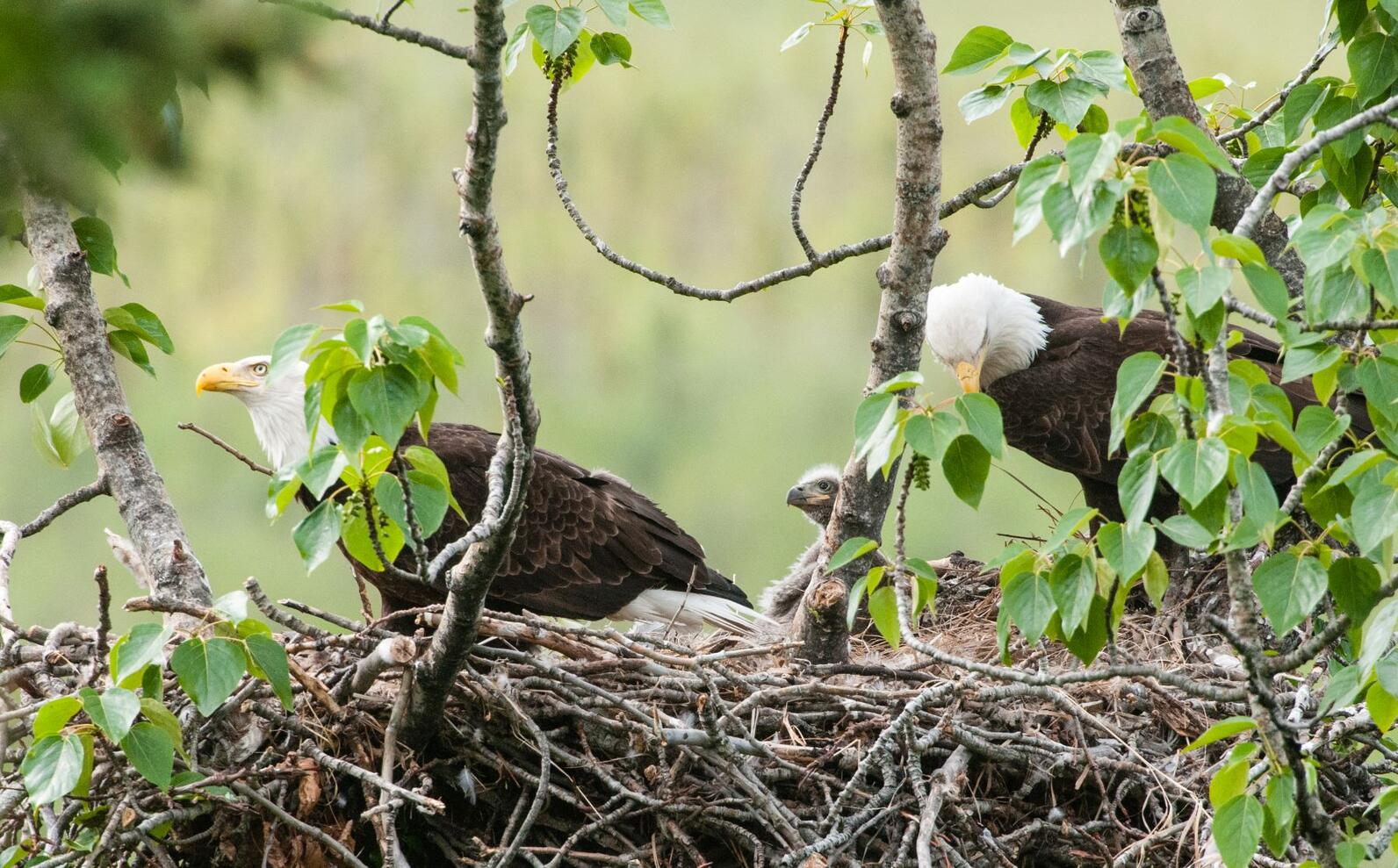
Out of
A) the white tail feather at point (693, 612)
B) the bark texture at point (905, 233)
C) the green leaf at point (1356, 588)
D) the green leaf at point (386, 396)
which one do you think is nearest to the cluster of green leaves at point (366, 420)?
the green leaf at point (386, 396)

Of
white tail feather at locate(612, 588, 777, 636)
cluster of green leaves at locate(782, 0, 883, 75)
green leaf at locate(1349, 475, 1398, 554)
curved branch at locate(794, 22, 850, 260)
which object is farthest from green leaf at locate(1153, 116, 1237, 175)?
white tail feather at locate(612, 588, 777, 636)

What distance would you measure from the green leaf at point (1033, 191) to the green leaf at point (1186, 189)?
114mm

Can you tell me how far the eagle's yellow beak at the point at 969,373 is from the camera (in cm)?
423

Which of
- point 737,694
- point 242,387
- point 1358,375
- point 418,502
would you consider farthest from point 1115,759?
point 242,387

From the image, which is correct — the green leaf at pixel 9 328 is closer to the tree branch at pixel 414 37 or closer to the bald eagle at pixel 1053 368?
the tree branch at pixel 414 37

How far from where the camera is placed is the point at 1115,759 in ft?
9.61

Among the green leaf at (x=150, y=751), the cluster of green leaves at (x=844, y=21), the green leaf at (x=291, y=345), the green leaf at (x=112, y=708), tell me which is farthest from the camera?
the cluster of green leaves at (x=844, y=21)

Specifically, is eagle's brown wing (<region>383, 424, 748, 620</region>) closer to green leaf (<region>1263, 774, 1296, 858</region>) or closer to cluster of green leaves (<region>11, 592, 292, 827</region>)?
cluster of green leaves (<region>11, 592, 292, 827</region>)

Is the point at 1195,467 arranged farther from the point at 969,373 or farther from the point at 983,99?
the point at 969,373

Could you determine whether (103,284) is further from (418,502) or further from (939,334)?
(418,502)

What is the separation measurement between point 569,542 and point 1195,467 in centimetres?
250

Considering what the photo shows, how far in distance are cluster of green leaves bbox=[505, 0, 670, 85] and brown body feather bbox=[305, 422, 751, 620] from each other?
137 centimetres

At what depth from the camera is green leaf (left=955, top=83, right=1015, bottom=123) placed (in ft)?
7.72

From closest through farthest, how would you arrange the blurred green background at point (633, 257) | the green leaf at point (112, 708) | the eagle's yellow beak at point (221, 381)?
the green leaf at point (112, 708)
the eagle's yellow beak at point (221, 381)
the blurred green background at point (633, 257)
